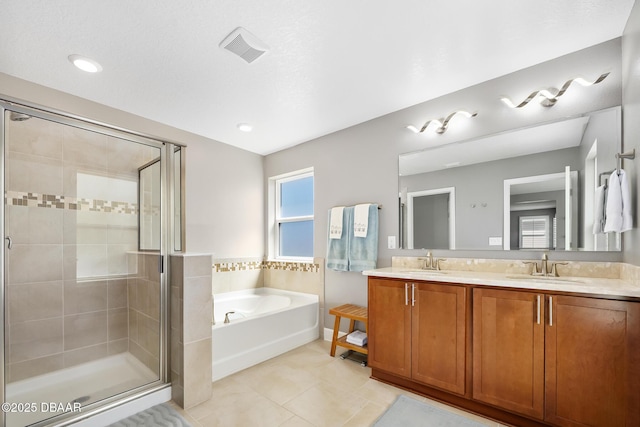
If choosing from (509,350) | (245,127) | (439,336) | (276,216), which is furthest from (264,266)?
(509,350)

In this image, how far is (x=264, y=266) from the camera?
12.8ft

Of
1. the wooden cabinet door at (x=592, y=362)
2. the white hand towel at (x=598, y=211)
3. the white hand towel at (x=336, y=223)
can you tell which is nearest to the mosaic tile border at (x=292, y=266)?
the white hand towel at (x=336, y=223)

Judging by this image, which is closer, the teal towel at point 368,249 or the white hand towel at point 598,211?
the white hand towel at point 598,211

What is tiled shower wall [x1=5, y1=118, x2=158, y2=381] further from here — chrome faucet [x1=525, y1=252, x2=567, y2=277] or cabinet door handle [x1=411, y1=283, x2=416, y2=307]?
chrome faucet [x1=525, y1=252, x2=567, y2=277]

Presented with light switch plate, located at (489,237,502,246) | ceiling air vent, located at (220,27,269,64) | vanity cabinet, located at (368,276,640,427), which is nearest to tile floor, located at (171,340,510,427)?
vanity cabinet, located at (368,276,640,427)

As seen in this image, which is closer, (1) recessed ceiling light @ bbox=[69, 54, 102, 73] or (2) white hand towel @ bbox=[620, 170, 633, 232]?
(2) white hand towel @ bbox=[620, 170, 633, 232]

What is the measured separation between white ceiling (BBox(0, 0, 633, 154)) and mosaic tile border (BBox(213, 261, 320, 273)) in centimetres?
183

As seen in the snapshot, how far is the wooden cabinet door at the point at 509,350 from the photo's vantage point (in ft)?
5.17

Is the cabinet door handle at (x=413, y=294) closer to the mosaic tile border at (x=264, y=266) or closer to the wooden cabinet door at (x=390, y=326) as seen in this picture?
the wooden cabinet door at (x=390, y=326)

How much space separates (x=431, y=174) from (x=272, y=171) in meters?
2.23

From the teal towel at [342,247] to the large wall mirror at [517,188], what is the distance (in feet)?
1.93

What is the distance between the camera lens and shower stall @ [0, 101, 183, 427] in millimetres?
1771

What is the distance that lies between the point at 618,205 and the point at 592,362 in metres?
0.87

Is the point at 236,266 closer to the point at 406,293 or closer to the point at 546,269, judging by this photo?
the point at 406,293
